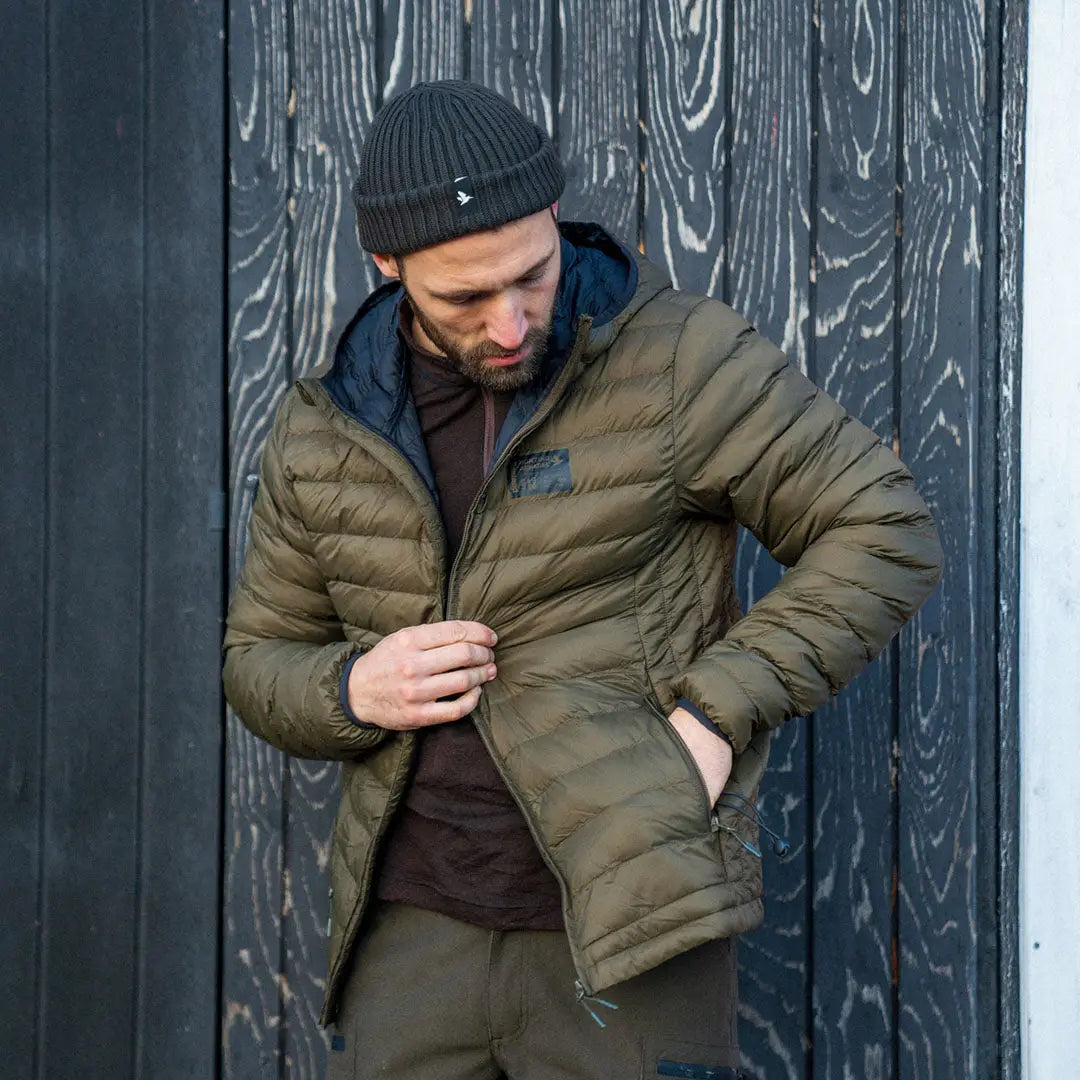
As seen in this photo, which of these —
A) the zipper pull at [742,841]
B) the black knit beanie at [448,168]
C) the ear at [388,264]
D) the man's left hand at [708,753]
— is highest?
the black knit beanie at [448,168]

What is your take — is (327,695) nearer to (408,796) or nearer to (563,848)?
(408,796)

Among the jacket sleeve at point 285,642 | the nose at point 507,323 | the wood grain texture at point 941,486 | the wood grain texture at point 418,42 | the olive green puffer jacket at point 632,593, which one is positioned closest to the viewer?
the olive green puffer jacket at point 632,593

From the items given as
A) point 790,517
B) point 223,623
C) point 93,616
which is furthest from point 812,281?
point 93,616

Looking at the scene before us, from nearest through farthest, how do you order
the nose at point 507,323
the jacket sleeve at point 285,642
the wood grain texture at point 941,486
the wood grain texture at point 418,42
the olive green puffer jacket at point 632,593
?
the olive green puffer jacket at point 632,593, the nose at point 507,323, the jacket sleeve at point 285,642, the wood grain texture at point 941,486, the wood grain texture at point 418,42

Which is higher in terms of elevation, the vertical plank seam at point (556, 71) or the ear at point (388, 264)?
the vertical plank seam at point (556, 71)

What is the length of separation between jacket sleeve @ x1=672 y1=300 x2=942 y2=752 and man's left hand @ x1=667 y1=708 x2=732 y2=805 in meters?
0.02

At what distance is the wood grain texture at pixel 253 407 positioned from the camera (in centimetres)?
277

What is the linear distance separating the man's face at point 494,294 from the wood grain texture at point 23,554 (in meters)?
1.20

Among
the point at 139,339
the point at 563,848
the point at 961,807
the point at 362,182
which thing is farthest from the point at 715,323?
the point at 139,339

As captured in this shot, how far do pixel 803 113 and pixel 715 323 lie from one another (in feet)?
3.01

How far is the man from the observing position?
71.7 inches

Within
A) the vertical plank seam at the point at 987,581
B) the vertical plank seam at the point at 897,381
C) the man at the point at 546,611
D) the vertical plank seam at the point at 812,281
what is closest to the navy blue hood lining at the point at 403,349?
the man at the point at 546,611

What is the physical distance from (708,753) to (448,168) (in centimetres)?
85

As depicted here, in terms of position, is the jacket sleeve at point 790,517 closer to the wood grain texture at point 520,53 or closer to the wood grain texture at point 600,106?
the wood grain texture at point 600,106
